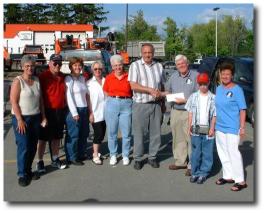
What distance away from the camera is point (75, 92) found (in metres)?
6.80

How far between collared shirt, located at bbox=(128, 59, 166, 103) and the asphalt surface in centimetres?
115

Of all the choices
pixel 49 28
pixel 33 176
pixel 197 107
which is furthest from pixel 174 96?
pixel 49 28

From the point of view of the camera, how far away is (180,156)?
268 inches

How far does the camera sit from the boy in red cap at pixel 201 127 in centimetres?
599

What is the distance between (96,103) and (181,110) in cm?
142

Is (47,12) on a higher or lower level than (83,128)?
higher

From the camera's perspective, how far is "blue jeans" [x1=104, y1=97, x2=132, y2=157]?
22.6 ft

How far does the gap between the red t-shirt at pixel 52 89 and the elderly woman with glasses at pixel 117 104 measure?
77 cm

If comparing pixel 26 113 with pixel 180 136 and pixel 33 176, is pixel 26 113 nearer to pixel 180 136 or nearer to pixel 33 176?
pixel 33 176

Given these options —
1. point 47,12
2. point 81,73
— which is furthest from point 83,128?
point 47,12

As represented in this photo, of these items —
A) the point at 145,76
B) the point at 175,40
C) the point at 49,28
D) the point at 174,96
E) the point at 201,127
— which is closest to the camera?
the point at 201,127

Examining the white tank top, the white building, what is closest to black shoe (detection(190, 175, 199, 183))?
the white tank top

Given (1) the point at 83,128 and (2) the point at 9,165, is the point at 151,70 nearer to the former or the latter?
(1) the point at 83,128

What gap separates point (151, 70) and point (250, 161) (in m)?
2.33
